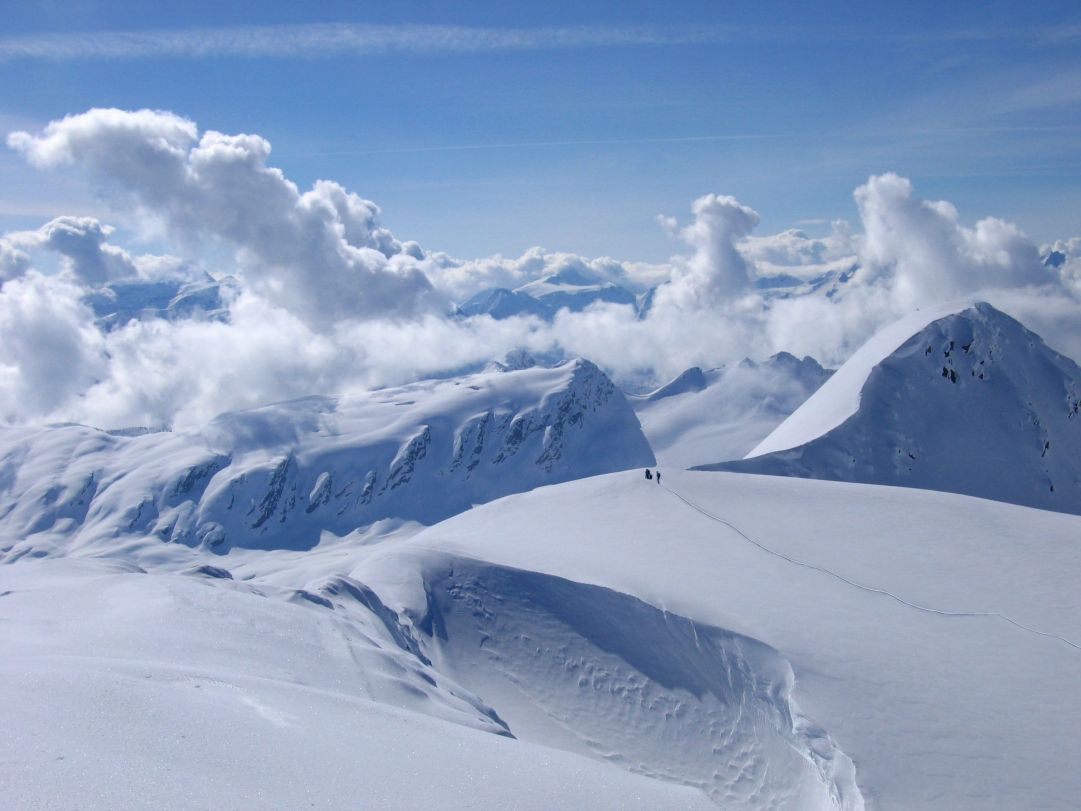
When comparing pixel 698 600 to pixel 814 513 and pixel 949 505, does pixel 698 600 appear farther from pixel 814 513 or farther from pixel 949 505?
pixel 949 505

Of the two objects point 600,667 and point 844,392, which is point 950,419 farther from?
point 600,667

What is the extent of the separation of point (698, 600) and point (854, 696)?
844 centimetres

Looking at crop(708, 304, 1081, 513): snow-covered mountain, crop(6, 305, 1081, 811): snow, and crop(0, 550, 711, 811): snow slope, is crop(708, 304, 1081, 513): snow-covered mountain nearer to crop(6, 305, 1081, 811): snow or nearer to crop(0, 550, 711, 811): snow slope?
crop(6, 305, 1081, 811): snow

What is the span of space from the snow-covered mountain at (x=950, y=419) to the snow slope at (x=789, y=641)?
35396 millimetres

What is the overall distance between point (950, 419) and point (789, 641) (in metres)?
71.9

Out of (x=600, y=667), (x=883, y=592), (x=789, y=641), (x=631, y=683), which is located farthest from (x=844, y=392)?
(x=631, y=683)

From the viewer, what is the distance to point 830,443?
83500 millimetres

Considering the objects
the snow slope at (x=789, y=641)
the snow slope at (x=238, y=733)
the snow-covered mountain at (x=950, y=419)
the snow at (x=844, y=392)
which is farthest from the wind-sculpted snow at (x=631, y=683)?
the snow at (x=844, y=392)

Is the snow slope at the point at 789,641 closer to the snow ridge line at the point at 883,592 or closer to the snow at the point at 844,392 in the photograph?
the snow ridge line at the point at 883,592

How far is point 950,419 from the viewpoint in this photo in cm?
9200

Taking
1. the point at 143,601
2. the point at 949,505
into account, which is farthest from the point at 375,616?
the point at 949,505

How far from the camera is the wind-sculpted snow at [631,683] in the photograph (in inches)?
1073

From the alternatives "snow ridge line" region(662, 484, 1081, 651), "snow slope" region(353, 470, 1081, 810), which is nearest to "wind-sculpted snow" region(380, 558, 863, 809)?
"snow slope" region(353, 470, 1081, 810)

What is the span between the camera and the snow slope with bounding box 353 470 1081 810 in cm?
2480
